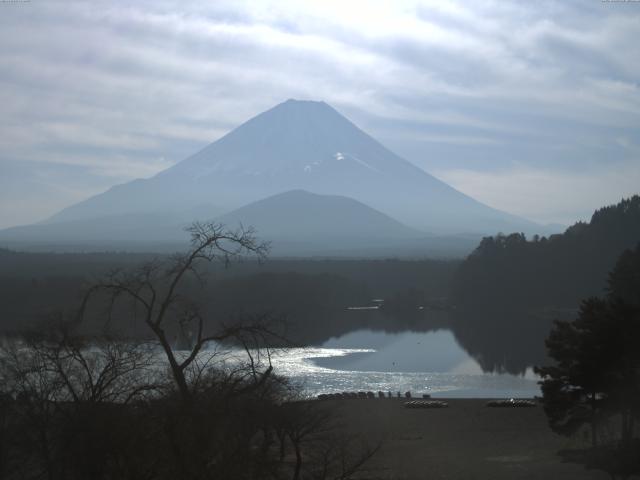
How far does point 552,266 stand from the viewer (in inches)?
1761

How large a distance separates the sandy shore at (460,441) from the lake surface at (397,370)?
6.50 ft

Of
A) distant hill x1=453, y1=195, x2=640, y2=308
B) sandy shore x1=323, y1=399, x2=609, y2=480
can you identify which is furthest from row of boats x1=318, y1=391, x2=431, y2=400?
distant hill x1=453, y1=195, x2=640, y2=308

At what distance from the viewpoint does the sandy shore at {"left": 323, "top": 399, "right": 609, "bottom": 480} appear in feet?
34.0

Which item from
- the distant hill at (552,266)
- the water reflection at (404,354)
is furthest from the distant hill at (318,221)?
the water reflection at (404,354)

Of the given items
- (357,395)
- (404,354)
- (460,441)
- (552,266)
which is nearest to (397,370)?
(404,354)

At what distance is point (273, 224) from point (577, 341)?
133470mm

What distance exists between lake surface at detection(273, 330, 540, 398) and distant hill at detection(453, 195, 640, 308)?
50.6ft

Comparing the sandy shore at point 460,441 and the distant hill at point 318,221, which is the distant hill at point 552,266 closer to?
the sandy shore at point 460,441

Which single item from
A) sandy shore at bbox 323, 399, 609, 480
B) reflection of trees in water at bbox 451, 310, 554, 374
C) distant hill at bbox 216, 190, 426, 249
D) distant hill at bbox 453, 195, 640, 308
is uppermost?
distant hill at bbox 216, 190, 426, 249

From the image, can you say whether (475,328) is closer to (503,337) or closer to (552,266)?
(503,337)

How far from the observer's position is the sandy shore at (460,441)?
10359 mm

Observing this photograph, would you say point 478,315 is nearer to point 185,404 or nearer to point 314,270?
point 314,270

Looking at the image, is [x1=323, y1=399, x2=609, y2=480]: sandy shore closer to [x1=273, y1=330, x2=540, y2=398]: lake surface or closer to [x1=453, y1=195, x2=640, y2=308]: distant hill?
[x1=273, y1=330, x2=540, y2=398]: lake surface

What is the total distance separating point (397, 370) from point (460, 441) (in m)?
9.10
